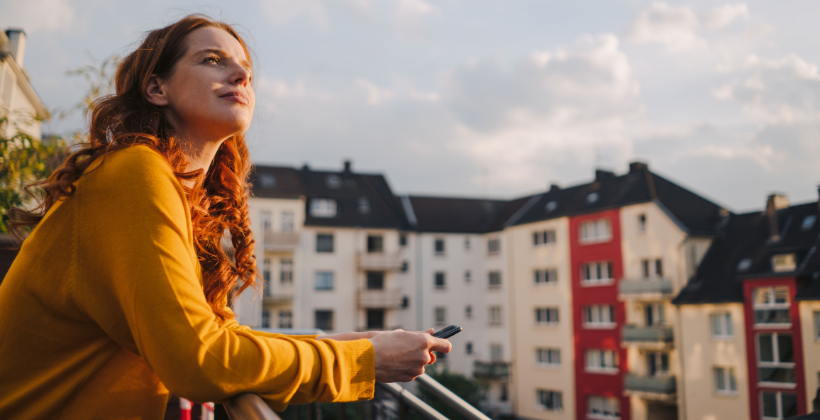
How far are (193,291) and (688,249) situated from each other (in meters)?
34.9

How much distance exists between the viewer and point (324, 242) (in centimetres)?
4044

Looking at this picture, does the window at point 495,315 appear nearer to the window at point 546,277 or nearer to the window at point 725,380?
the window at point 546,277

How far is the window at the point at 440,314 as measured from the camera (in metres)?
43.0

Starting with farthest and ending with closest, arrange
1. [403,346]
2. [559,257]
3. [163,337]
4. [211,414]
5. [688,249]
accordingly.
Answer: [559,257], [688,249], [211,414], [403,346], [163,337]

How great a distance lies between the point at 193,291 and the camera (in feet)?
3.28

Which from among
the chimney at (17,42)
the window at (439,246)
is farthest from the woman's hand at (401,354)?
the window at (439,246)

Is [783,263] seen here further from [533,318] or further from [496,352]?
[496,352]

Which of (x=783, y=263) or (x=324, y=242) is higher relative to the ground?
(x=324, y=242)

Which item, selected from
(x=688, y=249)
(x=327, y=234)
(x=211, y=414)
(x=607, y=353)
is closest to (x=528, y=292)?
(x=607, y=353)

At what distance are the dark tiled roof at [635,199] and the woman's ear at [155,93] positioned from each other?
3430 cm

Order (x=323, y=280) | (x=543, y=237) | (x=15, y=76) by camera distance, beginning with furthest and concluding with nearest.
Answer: (x=323, y=280), (x=543, y=237), (x=15, y=76)

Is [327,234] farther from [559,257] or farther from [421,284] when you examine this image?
[559,257]

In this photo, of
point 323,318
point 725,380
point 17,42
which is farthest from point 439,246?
point 17,42

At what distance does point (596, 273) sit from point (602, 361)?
5298 mm
